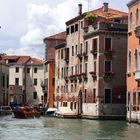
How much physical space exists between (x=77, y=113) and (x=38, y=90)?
3587 centimetres

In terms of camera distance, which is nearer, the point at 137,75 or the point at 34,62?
the point at 137,75

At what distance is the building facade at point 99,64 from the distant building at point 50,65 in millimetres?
12594

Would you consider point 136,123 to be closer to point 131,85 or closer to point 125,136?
point 131,85

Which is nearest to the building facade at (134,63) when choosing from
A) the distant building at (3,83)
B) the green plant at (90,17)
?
the green plant at (90,17)

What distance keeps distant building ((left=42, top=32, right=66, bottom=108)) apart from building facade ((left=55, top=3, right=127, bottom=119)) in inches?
496

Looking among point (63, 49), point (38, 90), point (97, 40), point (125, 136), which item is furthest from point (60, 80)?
point (125, 136)

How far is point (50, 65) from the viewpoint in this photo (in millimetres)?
68062

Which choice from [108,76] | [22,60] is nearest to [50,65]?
[108,76]

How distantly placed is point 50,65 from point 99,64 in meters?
20.6

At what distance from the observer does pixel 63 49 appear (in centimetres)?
5969

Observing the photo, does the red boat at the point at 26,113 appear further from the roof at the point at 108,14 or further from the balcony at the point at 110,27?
the roof at the point at 108,14

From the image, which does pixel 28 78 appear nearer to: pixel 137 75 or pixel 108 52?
pixel 108 52

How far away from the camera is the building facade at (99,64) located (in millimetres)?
47812

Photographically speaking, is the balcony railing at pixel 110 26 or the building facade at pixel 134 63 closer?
the building facade at pixel 134 63
